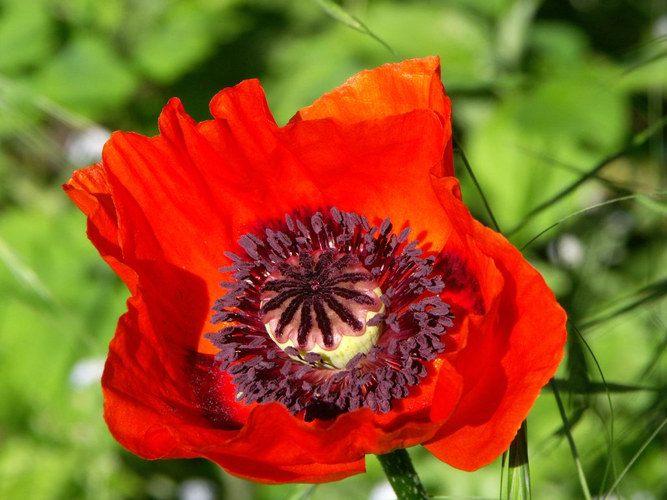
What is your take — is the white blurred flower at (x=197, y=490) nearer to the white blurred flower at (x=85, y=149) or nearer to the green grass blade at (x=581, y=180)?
the white blurred flower at (x=85, y=149)

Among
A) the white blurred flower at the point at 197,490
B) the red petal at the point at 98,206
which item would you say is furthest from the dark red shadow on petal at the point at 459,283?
the white blurred flower at the point at 197,490

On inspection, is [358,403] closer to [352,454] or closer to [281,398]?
[281,398]

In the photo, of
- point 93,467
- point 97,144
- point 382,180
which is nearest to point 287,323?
point 382,180

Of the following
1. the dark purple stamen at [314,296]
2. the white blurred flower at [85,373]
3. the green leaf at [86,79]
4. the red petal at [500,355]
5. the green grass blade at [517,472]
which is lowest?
the green grass blade at [517,472]

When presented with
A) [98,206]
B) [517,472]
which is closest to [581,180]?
[517,472]

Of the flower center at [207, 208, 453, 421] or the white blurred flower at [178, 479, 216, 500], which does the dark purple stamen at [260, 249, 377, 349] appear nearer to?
the flower center at [207, 208, 453, 421]

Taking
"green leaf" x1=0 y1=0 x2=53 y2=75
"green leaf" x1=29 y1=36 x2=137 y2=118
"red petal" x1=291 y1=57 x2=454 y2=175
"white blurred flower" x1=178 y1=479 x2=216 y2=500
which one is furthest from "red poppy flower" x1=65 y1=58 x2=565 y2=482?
"green leaf" x1=0 y1=0 x2=53 y2=75

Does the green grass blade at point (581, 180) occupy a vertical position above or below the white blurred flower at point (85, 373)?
below
